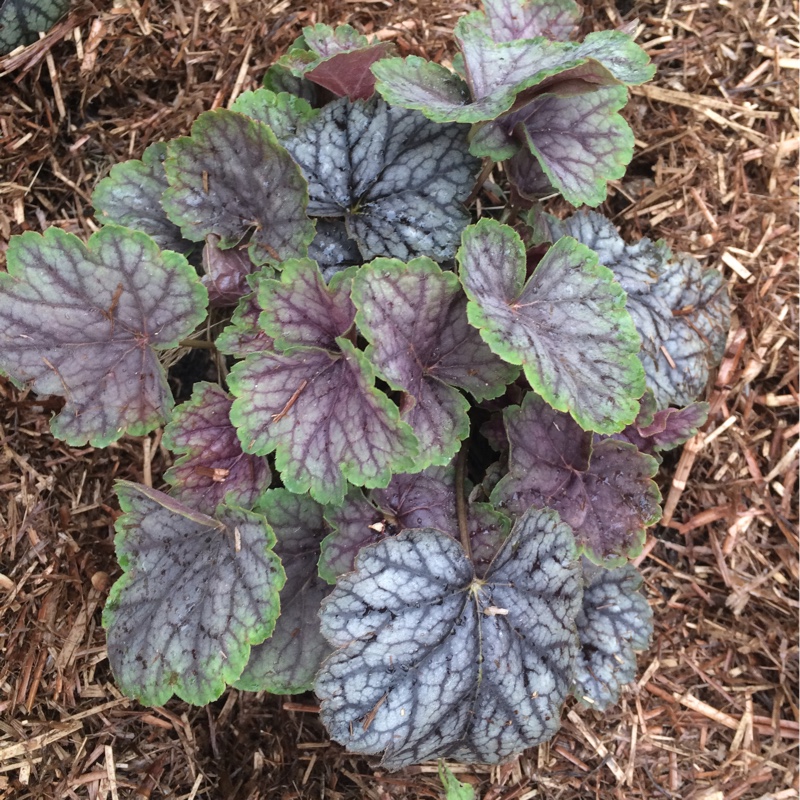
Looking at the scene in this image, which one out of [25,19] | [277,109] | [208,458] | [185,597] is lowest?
[185,597]

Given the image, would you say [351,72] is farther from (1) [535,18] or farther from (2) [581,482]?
(2) [581,482]

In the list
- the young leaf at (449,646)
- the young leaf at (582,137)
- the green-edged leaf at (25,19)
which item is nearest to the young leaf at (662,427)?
the young leaf at (449,646)

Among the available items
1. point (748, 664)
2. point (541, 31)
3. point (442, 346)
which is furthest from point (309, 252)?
point (748, 664)

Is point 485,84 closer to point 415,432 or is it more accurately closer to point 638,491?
point 415,432

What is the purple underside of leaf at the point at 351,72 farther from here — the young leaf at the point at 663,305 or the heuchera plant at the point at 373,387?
the young leaf at the point at 663,305

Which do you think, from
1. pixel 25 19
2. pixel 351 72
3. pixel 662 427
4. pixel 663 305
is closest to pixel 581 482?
pixel 662 427

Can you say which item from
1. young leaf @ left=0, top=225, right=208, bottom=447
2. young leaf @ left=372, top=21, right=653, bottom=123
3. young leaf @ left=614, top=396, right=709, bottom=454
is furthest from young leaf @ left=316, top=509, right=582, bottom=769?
young leaf @ left=372, top=21, right=653, bottom=123
